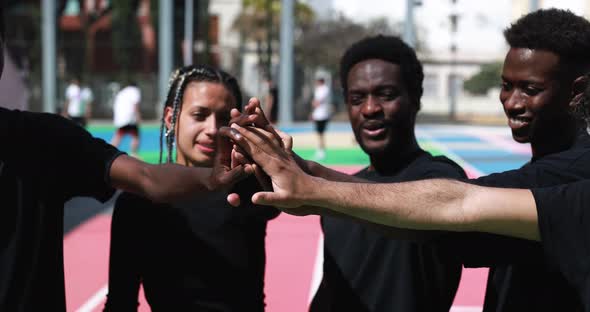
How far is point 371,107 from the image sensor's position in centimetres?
298

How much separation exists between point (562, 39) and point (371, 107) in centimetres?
86

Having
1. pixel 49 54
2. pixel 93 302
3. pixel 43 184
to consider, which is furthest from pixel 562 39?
pixel 49 54

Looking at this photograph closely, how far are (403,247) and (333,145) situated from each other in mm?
18547

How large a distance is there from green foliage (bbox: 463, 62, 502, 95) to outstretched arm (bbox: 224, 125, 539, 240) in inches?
1472

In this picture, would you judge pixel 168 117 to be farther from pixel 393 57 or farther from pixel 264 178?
pixel 264 178

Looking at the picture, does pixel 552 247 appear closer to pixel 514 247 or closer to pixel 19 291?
pixel 514 247

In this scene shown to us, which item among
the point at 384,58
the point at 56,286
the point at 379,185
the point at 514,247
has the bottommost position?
the point at 56,286

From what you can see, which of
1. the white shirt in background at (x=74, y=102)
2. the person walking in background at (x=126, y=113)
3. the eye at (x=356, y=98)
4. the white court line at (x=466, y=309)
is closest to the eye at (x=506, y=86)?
the eye at (x=356, y=98)

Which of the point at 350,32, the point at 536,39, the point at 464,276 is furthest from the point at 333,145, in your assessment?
the point at 536,39

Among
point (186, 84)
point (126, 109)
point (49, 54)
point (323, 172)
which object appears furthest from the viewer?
point (49, 54)

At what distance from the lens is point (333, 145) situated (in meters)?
21.1

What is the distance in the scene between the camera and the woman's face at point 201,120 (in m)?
2.99

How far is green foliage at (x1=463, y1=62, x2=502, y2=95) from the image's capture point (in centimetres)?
3822

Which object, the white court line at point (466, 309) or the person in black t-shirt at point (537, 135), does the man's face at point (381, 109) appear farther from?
the white court line at point (466, 309)
